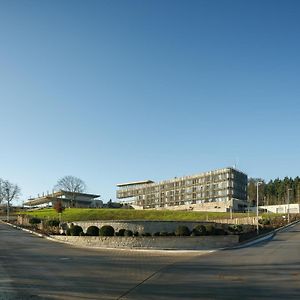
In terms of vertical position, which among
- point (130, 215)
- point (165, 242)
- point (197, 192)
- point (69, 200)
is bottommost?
point (130, 215)

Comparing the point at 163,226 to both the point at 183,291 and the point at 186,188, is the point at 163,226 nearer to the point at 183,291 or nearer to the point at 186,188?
the point at 183,291

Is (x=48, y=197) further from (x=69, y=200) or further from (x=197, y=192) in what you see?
(x=197, y=192)

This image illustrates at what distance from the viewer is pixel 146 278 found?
1756 cm

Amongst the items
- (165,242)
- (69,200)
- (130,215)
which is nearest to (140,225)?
(165,242)

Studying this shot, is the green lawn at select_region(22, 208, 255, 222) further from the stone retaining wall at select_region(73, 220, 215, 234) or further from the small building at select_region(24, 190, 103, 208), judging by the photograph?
the small building at select_region(24, 190, 103, 208)

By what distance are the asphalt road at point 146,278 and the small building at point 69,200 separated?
405ft

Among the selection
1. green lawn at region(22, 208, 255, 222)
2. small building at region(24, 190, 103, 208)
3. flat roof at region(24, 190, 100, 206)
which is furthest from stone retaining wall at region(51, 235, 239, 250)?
flat roof at region(24, 190, 100, 206)

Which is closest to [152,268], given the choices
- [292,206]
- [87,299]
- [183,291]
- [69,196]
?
[183,291]

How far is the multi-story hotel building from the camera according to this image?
498 feet

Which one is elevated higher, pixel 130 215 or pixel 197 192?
pixel 197 192

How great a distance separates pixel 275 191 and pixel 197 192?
28.7 meters

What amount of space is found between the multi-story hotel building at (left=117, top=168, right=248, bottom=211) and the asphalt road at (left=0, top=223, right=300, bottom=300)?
112447mm

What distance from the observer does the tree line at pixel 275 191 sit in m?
164

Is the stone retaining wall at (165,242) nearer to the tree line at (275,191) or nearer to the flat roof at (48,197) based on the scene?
the flat roof at (48,197)
